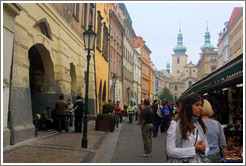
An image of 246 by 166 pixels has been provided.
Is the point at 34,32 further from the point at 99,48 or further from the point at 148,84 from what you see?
the point at 148,84

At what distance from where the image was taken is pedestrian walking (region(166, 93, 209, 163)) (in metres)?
3.23

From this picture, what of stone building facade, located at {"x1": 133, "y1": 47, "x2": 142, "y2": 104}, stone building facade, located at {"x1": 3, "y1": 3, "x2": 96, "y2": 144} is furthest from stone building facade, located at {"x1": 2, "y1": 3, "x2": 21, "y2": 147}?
stone building facade, located at {"x1": 133, "y1": 47, "x2": 142, "y2": 104}

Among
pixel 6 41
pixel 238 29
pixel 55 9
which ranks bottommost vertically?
pixel 6 41

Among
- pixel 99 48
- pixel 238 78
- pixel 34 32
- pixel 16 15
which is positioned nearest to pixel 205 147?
pixel 238 78

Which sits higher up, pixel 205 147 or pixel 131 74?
pixel 131 74

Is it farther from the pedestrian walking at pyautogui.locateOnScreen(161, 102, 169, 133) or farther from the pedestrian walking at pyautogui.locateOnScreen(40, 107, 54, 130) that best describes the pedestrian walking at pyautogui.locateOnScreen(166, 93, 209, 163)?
the pedestrian walking at pyautogui.locateOnScreen(161, 102, 169, 133)

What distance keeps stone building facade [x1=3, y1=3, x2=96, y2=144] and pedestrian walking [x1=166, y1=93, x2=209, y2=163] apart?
20.5ft

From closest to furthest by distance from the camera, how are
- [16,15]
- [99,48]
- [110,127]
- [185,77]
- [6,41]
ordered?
[6,41] < [16,15] < [110,127] < [99,48] < [185,77]

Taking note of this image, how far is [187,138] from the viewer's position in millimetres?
3242

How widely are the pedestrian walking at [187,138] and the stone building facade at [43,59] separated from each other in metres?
6.23

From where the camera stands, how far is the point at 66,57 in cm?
1524

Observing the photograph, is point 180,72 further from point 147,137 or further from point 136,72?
point 147,137

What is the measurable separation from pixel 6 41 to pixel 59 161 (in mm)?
3739

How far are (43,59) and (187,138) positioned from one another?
11.1 m
